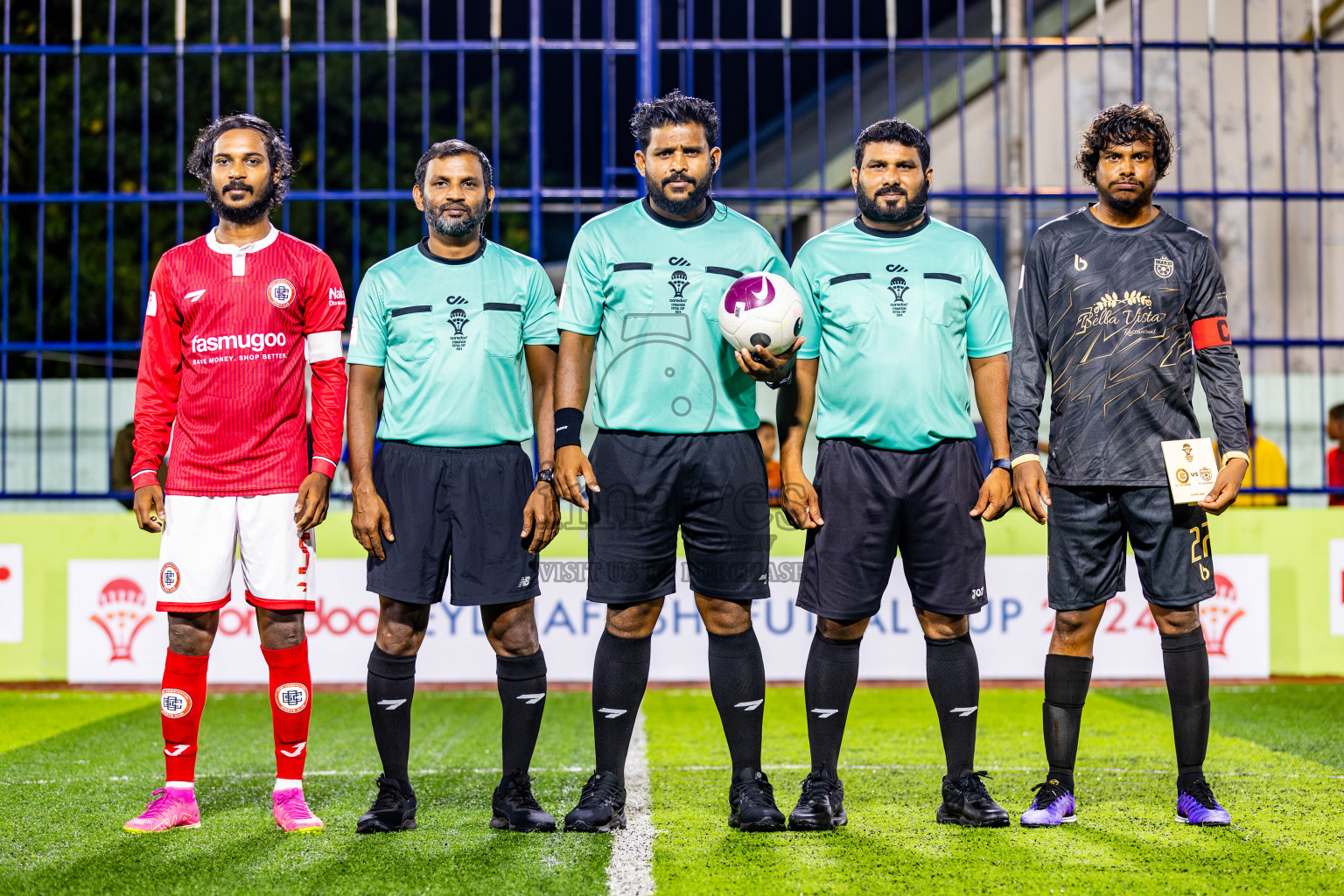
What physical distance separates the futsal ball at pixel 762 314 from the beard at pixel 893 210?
0.45 metres

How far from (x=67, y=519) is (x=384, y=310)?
4.64m

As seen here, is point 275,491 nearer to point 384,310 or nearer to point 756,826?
point 384,310

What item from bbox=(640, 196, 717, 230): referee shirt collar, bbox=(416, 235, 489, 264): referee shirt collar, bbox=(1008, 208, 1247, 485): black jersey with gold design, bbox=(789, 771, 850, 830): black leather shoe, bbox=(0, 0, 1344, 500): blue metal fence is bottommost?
bbox=(789, 771, 850, 830): black leather shoe

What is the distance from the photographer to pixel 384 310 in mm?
3826

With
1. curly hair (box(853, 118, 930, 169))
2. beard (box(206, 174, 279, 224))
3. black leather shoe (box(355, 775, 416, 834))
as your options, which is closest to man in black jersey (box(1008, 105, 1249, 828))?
curly hair (box(853, 118, 930, 169))

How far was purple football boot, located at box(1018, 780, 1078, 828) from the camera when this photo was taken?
3.70m

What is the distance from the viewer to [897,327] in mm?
3740

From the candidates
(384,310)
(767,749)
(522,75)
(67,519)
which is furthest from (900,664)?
(522,75)

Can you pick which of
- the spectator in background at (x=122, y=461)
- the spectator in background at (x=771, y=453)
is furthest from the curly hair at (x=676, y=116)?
the spectator in background at (x=122, y=461)

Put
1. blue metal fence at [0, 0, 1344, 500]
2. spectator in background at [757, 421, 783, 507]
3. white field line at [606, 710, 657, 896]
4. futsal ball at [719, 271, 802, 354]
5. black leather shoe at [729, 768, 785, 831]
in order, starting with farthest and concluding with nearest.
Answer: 1. spectator in background at [757, 421, 783, 507]
2. blue metal fence at [0, 0, 1344, 500]
3. black leather shoe at [729, 768, 785, 831]
4. futsal ball at [719, 271, 802, 354]
5. white field line at [606, 710, 657, 896]

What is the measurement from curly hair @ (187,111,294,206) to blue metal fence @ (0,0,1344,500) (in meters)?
3.00

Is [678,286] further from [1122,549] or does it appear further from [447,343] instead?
[1122,549]

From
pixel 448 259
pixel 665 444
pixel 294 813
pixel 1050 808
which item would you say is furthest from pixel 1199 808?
pixel 448 259

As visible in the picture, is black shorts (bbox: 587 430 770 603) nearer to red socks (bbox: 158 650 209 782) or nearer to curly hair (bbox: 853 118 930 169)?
curly hair (bbox: 853 118 930 169)
